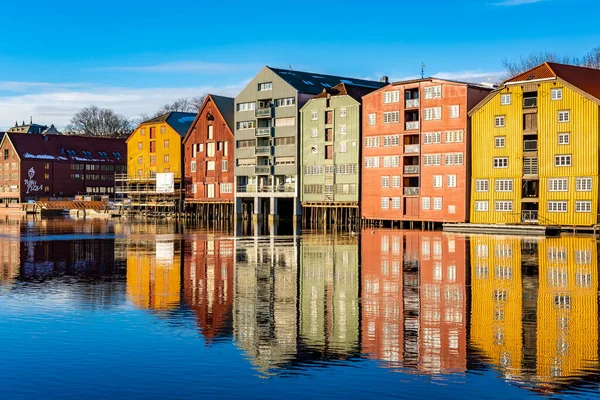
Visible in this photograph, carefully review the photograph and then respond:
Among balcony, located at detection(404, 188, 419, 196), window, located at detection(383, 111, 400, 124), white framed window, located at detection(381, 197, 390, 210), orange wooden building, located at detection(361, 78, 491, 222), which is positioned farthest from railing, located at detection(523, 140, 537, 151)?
white framed window, located at detection(381, 197, 390, 210)

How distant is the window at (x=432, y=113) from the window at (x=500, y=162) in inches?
321

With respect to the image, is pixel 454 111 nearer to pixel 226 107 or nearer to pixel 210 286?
pixel 226 107

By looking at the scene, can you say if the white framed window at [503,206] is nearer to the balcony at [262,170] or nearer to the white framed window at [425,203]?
the white framed window at [425,203]

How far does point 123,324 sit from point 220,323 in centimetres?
321

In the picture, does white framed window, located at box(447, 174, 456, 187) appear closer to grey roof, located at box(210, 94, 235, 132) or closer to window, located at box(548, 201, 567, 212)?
window, located at box(548, 201, 567, 212)

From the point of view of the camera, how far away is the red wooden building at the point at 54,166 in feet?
489

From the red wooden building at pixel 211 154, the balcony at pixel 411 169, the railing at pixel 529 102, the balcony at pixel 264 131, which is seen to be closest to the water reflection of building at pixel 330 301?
the railing at pixel 529 102

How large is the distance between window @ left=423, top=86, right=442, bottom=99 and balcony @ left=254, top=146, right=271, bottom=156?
2663 centimetres

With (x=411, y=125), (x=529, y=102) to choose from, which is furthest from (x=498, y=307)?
(x=411, y=125)

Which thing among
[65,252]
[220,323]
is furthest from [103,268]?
[220,323]

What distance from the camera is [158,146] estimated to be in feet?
419

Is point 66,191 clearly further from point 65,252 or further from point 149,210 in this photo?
point 65,252

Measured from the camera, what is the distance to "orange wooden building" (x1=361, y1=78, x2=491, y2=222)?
82812 mm

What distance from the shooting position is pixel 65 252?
56.4m
